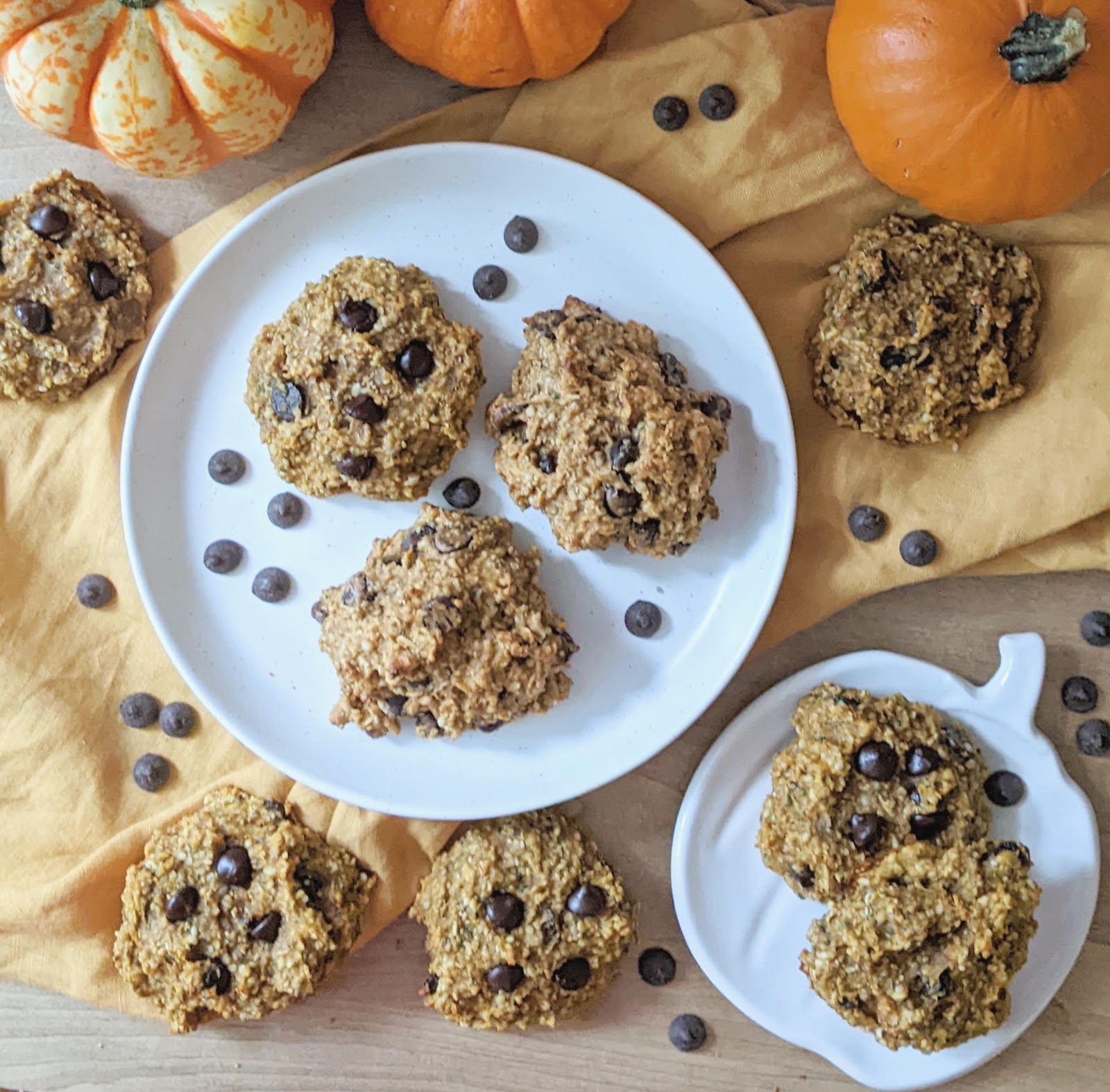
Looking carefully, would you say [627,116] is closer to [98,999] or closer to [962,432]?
[962,432]

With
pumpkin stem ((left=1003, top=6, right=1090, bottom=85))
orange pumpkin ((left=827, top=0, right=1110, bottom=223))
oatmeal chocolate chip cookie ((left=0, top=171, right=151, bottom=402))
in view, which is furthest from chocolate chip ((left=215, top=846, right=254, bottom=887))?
pumpkin stem ((left=1003, top=6, right=1090, bottom=85))

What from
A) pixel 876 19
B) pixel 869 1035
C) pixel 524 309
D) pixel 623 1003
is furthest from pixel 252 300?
pixel 869 1035

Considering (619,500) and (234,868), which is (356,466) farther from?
(234,868)

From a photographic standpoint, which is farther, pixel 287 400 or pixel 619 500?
pixel 287 400

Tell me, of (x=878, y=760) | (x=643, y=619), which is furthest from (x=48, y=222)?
(x=878, y=760)

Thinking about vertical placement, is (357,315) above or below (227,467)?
above

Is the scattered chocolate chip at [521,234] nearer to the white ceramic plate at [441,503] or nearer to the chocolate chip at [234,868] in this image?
the white ceramic plate at [441,503]

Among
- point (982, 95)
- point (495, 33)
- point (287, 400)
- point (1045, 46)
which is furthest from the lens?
point (287, 400)

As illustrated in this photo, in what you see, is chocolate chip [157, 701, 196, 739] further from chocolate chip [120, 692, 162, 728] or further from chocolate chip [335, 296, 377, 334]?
chocolate chip [335, 296, 377, 334]
